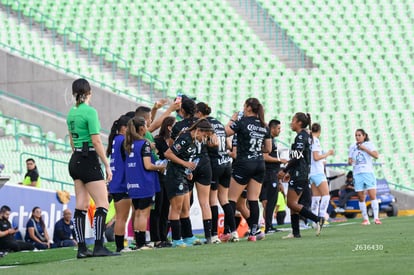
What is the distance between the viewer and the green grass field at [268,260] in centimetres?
948

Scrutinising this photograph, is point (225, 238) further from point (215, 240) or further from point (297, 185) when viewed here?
point (297, 185)

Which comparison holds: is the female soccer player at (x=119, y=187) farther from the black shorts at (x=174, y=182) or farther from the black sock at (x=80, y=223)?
the black sock at (x=80, y=223)

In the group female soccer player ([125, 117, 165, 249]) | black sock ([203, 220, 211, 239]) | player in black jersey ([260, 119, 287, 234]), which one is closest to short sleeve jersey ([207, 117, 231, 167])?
black sock ([203, 220, 211, 239])

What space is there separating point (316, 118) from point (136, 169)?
18.5 meters

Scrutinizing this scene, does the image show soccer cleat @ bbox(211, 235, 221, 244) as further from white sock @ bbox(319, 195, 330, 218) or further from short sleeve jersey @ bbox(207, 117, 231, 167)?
white sock @ bbox(319, 195, 330, 218)

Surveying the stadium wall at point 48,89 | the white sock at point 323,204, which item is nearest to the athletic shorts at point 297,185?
the white sock at point 323,204

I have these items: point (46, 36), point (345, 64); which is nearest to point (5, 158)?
point (46, 36)

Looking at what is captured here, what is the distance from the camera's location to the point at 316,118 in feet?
106

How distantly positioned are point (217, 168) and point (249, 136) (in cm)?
67

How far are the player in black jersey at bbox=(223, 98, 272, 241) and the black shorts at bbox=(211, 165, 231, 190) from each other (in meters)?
0.18

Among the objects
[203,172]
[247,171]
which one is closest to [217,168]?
[247,171]

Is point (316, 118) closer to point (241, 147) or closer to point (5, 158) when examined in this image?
point (5, 158)

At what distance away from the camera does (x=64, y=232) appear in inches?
787

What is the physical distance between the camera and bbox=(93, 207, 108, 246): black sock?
488 inches
